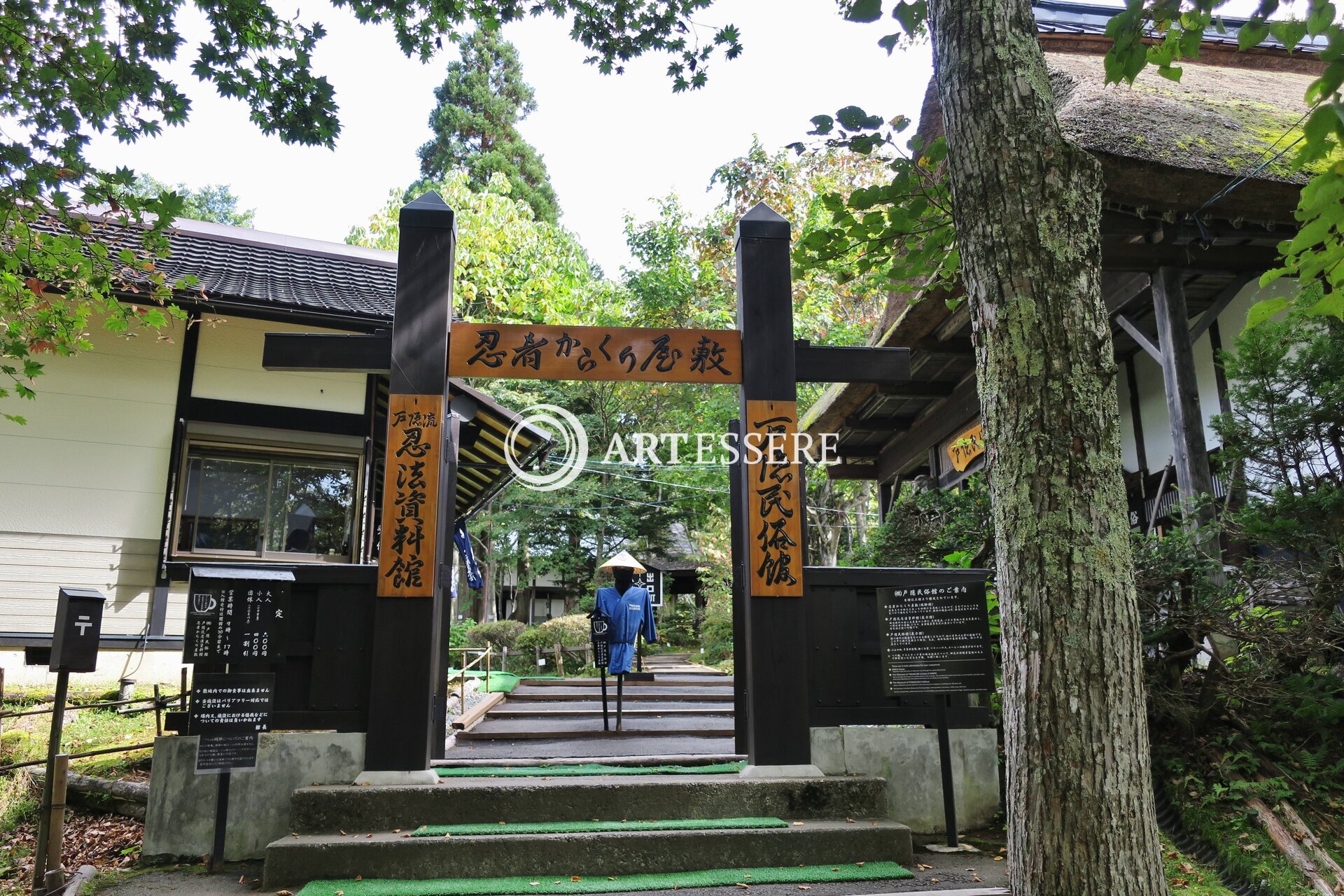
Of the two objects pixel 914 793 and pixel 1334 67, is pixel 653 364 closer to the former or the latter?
pixel 914 793

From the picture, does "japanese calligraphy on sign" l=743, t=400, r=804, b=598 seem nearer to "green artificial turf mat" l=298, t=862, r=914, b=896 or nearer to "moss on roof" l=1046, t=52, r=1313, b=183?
"green artificial turf mat" l=298, t=862, r=914, b=896

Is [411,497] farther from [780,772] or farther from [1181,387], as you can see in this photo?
[1181,387]

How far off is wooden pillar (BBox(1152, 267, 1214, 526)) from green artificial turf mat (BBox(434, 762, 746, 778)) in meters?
4.30

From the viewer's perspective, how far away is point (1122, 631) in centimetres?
269

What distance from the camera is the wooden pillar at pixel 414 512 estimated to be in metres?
5.89

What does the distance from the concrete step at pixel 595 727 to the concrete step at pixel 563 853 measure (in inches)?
107

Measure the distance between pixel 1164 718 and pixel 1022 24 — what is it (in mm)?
5180

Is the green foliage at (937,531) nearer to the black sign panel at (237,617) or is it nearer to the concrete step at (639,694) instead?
the concrete step at (639,694)

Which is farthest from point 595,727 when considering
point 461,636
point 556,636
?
point 461,636

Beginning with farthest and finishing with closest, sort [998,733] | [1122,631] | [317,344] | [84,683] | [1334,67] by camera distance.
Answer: [84,683]
[998,733]
[317,344]
[1334,67]
[1122,631]

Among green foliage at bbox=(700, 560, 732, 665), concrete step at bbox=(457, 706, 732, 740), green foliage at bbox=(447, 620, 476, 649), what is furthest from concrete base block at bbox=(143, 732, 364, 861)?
green foliage at bbox=(700, 560, 732, 665)

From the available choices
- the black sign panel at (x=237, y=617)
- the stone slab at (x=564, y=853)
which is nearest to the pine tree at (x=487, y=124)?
the black sign panel at (x=237, y=617)

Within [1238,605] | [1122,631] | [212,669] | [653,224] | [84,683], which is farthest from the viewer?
[653,224]

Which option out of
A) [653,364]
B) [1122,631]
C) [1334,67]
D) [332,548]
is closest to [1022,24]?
[1334,67]
